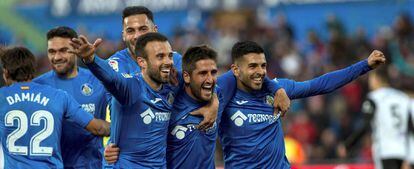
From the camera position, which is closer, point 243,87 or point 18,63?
point 18,63

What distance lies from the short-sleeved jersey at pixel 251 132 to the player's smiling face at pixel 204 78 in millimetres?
464

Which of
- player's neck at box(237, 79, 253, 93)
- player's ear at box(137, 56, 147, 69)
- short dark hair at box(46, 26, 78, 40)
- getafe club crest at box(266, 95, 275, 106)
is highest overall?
short dark hair at box(46, 26, 78, 40)

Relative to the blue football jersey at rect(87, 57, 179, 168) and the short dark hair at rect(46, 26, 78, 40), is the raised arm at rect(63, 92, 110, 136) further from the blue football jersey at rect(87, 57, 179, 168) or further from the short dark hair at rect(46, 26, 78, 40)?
the short dark hair at rect(46, 26, 78, 40)

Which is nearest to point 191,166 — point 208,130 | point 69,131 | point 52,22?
point 208,130

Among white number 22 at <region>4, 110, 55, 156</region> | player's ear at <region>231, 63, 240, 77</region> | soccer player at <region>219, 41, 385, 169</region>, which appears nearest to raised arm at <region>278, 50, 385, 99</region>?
soccer player at <region>219, 41, 385, 169</region>

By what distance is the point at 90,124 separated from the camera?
8.56m

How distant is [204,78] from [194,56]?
23 centimetres

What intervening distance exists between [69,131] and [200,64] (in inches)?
68.0

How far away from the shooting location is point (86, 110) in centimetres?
936

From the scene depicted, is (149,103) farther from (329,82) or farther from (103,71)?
(329,82)

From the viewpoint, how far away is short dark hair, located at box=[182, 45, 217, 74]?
27.2ft

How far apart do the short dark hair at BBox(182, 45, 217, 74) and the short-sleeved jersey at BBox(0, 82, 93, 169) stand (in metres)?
1.14

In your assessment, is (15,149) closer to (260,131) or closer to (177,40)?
(260,131)

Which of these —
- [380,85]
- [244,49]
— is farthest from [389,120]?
[244,49]
